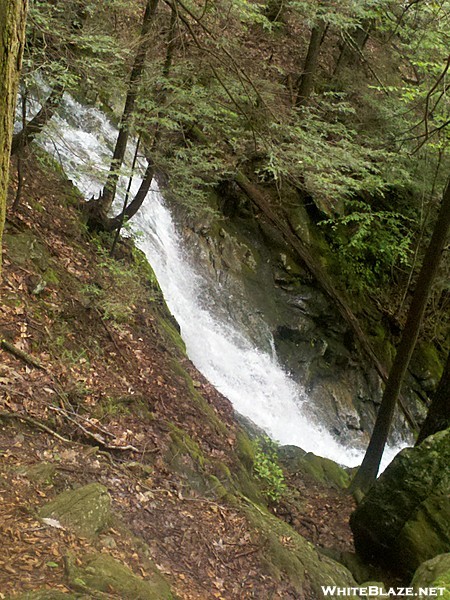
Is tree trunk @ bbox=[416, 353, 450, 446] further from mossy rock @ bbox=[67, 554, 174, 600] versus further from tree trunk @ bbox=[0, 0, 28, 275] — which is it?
tree trunk @ bbox=[0, 0, 28, 275]

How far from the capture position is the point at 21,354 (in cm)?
514

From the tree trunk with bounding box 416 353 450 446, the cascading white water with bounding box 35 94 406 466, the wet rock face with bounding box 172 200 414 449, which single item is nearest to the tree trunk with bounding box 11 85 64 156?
the cascading white water with bounding box 35 94 406 466

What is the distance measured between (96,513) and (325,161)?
4995 mm

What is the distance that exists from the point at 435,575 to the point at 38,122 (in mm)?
6001

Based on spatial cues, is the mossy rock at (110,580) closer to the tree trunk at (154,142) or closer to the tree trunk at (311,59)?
the tree trunk at (154,142)

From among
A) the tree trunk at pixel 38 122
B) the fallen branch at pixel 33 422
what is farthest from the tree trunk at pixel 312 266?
the fallen branch at pixel 33 422

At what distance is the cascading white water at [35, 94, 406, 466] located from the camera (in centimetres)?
1055

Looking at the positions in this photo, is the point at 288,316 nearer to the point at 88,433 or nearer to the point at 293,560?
the point at 293,560

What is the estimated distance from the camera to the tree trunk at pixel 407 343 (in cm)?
790

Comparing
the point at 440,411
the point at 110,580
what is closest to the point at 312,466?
the point at 440,411

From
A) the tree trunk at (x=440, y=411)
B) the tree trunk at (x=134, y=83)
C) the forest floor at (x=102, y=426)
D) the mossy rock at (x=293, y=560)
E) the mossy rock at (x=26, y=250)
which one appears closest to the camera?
the forest floor at (x=102, y=426)

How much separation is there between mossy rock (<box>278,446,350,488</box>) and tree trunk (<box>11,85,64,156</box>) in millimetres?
6694

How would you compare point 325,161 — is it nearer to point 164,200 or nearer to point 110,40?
point 110,40

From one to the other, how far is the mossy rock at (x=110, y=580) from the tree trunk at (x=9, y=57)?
2277 millimetres
